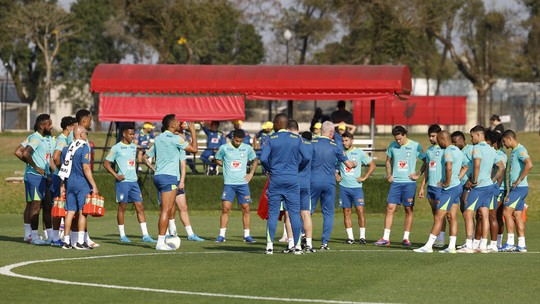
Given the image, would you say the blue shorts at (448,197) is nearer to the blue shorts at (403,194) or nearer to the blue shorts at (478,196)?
the blue shorts at (478,196)

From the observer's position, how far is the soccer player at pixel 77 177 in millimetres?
18578

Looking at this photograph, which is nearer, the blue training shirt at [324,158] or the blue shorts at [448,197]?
the blue shorts at [448,197]

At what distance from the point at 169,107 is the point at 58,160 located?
53.8 ft

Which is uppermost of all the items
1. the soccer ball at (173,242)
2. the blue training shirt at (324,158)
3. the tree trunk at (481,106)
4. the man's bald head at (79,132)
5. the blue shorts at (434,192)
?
the tree trunk at (481,106)

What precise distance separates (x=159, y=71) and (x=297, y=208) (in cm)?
1831

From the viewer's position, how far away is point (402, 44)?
223ft

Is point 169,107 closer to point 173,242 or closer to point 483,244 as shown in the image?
point 173,242

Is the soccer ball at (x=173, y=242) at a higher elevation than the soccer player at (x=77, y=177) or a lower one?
lower

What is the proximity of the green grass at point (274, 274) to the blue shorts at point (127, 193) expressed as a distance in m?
0.82

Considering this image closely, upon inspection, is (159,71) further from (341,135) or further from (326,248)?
(326,248)

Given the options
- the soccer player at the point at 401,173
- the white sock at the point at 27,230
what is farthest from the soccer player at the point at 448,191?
the white sock at the point at 27,230

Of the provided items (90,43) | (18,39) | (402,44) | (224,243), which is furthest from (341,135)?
(90,43)

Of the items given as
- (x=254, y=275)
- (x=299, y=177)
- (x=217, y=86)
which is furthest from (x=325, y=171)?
(x=217, y=86)

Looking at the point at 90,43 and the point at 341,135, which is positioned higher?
the point at 90,43
